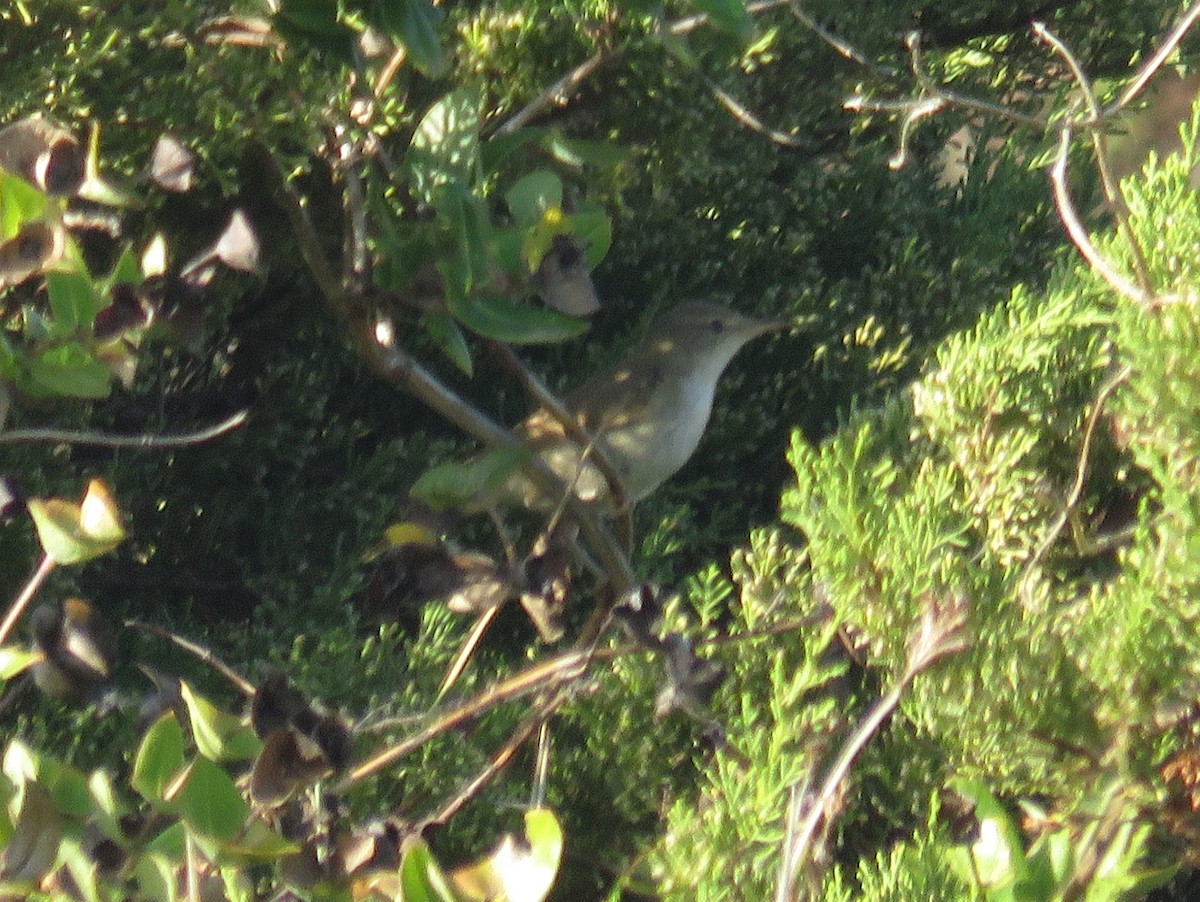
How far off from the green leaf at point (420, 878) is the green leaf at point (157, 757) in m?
0.21

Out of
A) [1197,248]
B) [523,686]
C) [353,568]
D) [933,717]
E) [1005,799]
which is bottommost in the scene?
[353,568]

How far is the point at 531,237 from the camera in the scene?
149cm

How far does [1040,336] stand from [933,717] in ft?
1.47

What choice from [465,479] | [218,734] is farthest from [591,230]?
[218,734]

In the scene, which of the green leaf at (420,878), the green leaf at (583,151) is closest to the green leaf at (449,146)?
the green leaf at (583,151)

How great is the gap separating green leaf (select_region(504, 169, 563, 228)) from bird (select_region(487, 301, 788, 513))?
119cm

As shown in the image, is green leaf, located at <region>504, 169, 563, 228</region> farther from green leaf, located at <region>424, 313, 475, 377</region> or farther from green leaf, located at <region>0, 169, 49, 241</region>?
green leaf, located at <region>0, 169, 49, 241</region>

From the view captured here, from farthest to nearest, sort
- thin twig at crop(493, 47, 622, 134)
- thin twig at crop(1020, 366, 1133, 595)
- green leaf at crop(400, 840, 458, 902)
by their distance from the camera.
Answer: thin twig at crop(493, 47, 622, 134) → thin twig at crop(1020, 366, 1133, 595) → green leaf at crop(400, 840, 458, 902)

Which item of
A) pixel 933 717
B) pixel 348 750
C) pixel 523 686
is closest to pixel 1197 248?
pixel 933 717

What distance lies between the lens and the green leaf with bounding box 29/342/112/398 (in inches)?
55.7

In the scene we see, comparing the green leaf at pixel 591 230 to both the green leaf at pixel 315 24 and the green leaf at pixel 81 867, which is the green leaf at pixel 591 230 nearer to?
the green leaf at pixel 315 24

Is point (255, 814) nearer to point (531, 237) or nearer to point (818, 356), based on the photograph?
point (531, 237)

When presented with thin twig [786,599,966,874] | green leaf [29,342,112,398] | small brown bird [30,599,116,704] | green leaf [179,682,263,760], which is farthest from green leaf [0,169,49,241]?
thin twig [786,599,966,874]

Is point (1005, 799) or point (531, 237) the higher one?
point (531, 237)
